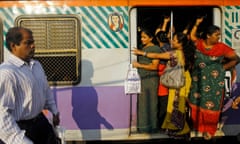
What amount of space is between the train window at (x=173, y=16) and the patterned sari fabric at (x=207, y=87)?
398 millimetres

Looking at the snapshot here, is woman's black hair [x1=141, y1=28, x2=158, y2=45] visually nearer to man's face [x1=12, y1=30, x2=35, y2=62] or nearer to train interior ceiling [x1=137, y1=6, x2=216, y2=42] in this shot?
train interior ceiling [x1=137, y1=6, x2=216, y2=42]

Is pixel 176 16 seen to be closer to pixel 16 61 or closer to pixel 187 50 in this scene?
pixel 187 50

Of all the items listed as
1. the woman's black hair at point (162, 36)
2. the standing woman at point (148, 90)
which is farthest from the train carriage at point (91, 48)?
the woman's black hair at point (162, 36)

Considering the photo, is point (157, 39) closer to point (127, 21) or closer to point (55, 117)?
point (127, 21)

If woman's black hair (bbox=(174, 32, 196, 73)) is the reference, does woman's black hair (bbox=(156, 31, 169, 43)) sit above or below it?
above

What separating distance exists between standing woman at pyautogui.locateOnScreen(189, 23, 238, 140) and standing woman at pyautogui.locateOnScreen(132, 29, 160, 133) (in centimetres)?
53

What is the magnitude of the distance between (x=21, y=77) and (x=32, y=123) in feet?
1.30

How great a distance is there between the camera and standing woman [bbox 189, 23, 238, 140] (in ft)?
16.8

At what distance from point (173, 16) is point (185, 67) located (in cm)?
78

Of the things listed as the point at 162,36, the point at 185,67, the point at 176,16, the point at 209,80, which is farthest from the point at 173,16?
the point at 209,80

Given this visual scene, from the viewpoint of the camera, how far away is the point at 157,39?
5406 millimetres

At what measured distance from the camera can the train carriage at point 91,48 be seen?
5.00 metres

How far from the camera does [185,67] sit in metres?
5.25

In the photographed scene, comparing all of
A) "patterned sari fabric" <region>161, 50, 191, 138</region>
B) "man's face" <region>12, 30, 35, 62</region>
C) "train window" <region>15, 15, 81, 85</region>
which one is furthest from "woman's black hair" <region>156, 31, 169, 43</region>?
"man's face" <region>12, 30, 35, 62</region>
